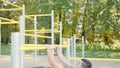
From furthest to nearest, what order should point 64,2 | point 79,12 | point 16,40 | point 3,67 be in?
point 79,12 → point 64,2 → point 3,67 → point 16,40

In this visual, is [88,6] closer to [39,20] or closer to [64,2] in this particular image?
[64,2]

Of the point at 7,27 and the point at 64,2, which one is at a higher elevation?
the point at 64,2

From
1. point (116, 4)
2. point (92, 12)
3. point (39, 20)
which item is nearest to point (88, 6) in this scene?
point (92, 12)

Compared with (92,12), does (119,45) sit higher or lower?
lower

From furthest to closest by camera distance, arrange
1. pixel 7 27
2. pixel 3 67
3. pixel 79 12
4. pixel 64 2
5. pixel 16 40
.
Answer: pixel 7 27 < pixel 79 12 < pixel 64 2 < pixel 3 67 < pixel 16 40

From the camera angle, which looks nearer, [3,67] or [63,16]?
[3,67]

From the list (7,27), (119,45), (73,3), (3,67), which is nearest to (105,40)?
(119,45)

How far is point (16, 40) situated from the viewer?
79.0 inches

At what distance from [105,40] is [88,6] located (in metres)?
3.36

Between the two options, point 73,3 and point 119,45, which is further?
point 119,45

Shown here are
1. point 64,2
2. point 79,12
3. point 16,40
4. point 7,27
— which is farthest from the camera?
point 7,27

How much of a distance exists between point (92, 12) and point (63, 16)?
2373mm

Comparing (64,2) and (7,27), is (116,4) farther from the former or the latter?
(7,27)

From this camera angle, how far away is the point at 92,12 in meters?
17.6
